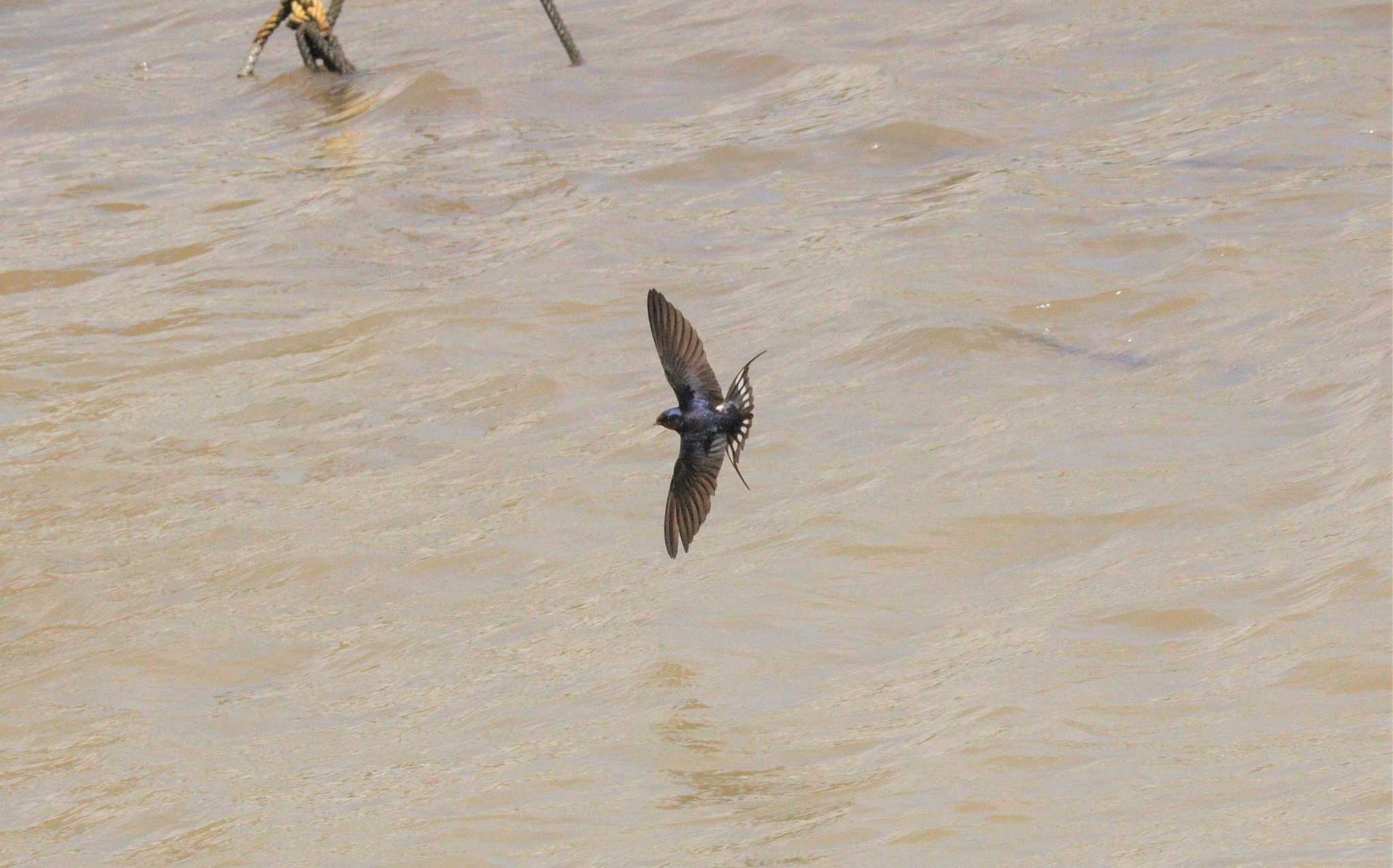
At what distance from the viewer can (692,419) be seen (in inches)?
150

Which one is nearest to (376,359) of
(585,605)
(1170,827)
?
(585,605)

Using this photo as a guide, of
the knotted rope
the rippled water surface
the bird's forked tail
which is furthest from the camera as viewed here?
the knotted rope

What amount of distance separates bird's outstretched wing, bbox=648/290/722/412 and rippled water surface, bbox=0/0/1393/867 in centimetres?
77

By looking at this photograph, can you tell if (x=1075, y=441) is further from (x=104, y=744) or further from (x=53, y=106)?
(x=53, y=106)

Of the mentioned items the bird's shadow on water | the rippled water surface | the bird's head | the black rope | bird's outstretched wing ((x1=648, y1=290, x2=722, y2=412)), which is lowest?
the bird's shadow on water

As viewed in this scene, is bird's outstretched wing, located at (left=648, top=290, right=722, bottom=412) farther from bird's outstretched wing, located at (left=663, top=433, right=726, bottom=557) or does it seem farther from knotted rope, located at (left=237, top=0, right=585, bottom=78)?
knotted rope, located at (left=237, top=0, right=585, bottom=78)

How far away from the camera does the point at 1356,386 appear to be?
5.58 meters

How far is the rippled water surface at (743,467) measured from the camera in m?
3.77

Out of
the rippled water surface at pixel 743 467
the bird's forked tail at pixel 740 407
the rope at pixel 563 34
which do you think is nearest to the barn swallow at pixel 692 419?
the bird's forked tail at pixel 740 407

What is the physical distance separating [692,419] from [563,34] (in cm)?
740

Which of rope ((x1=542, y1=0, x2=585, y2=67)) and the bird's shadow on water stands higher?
rope ((x1=542, y1=0, x2=585, y2=67))

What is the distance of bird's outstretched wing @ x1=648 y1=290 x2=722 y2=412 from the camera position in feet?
12.5

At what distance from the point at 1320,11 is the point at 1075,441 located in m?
5.74

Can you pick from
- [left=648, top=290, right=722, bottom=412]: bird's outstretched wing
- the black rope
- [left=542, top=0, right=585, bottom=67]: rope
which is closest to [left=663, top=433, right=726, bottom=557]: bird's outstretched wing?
[left=648, top=290, right=722, bottom=412]: bird's outstretched wing
